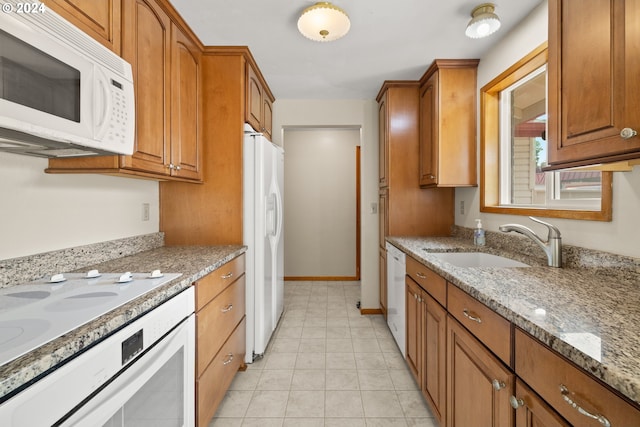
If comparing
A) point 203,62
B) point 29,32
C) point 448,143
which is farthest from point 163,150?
point 448,143

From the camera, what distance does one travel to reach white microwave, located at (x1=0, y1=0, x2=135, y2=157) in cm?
78

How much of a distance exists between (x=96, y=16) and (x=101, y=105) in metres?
0.42

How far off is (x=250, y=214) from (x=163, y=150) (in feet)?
2.46

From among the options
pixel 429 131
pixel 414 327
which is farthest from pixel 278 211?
pixel 429 131

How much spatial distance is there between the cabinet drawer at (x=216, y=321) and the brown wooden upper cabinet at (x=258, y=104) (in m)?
1.31

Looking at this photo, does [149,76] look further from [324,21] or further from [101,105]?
[324,21]

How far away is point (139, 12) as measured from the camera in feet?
4.67

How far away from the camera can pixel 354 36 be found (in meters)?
1.98

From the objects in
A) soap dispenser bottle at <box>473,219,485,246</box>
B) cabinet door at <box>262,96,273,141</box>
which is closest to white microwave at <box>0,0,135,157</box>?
cabinet door at <box>262,96,273,141</box>

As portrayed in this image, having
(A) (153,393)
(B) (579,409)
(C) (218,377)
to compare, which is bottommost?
(C) (218,377)

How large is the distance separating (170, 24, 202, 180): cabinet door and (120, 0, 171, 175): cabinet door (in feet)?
0.23

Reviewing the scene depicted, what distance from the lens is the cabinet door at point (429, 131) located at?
7.87 feet

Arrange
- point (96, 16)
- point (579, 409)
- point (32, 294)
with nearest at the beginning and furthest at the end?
point (579, 409) < point (32, 294) < point (96, 16)

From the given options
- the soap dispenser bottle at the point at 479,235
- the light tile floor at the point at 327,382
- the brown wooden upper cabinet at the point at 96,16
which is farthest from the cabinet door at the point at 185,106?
the soap dispenser bottle at the point at 479,235
